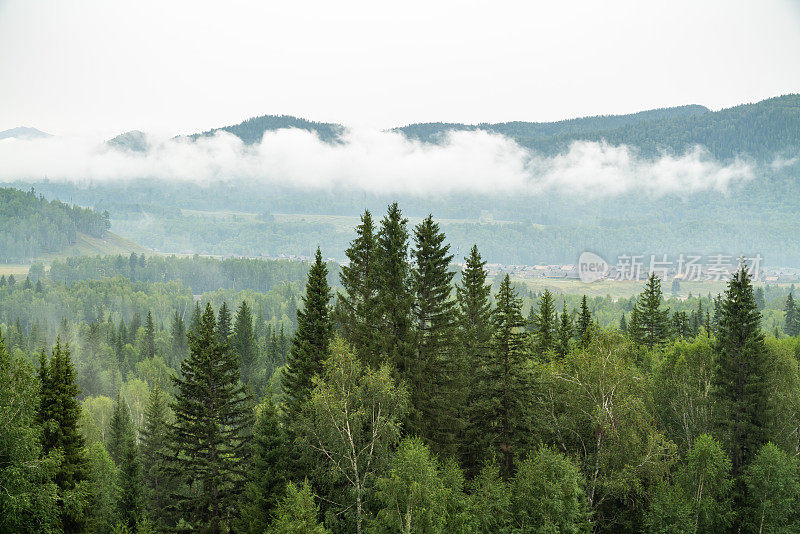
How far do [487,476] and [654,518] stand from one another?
12.4 metres

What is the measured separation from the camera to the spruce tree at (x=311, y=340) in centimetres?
3812

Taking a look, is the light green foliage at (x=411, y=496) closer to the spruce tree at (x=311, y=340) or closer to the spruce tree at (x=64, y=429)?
the spruce tree at (x=311, y=340)

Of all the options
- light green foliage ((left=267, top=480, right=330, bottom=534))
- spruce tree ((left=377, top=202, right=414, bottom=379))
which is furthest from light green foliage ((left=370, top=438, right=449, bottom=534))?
spruce tree ((left=377, top=202, right=414, bottom=379))

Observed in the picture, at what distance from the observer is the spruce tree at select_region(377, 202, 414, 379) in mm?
34844

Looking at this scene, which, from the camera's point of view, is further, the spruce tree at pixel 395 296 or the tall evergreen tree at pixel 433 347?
the tall evergreen tree at pixel 433 347

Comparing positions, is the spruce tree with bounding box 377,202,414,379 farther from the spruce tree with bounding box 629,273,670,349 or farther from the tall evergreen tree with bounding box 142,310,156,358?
the tall evergreen tree with bounding box 142,310,156,358

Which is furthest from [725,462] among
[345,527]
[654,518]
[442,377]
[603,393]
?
[345,527]

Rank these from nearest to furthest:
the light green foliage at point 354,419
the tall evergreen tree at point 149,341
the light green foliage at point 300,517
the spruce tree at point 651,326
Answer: the light green foliage at point 300,517 → the light green foliage at point 354,419 → the spruce tree at point 651,326 → the tall evergreen tree at point 149,341

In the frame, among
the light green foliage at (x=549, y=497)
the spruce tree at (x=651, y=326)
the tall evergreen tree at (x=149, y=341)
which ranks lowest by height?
the tall evergreen tree at (x=149, y=341)

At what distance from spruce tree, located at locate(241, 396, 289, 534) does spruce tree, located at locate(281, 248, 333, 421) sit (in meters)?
1.78

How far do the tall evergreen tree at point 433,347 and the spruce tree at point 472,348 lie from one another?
0.95m

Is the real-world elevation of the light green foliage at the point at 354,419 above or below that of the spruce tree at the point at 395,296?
below

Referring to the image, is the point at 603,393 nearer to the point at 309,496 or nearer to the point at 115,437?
the point at 309,496

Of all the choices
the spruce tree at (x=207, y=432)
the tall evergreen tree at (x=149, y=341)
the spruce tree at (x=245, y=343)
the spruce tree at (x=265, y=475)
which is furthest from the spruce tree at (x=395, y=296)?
the tall evergreen tree at (x=149, y=341)
